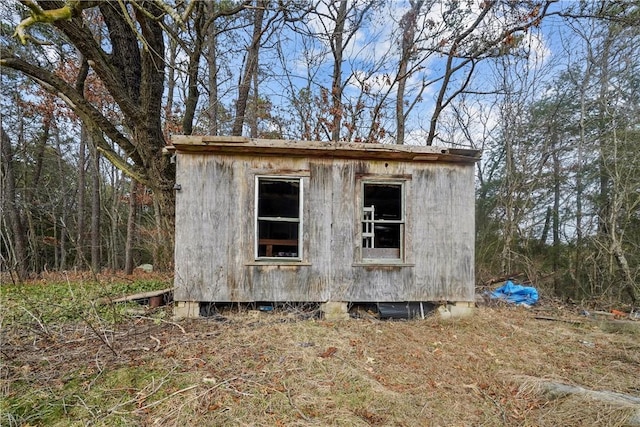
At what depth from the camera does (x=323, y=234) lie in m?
5.57

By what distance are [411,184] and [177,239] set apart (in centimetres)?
422

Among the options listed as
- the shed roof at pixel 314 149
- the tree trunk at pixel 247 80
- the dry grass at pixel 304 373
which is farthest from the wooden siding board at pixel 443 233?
the tree trunk at pixel 247 80

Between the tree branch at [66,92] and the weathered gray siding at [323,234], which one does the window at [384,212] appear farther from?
the tree branch at [66,92]

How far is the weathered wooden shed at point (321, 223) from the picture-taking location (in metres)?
5.33

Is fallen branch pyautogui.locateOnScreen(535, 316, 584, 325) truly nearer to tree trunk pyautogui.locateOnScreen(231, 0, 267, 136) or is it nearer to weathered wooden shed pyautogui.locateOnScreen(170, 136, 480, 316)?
weathered wooden shed pyautogui.locateOnScreen(170, 136, 480, 316)

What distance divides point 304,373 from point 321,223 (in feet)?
8.49

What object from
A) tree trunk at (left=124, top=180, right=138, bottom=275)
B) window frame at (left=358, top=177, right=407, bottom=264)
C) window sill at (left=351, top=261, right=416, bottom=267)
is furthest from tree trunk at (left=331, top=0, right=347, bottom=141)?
tree trunk at (left=124, top=180, right=138, bottom=275)

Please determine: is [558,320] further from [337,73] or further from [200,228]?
[337,73]

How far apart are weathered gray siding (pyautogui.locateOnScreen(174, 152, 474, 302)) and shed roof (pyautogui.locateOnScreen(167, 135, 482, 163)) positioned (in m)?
0.11

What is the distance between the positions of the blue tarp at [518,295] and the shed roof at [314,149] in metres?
3.75

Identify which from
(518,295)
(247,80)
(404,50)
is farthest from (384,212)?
(404,50)

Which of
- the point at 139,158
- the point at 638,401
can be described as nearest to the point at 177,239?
the point at 139,158

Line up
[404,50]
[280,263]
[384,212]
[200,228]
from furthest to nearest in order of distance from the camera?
[404,50] → [384,212] → [280,263] → [200,228]

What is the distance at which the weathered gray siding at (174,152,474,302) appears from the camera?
5.34 meters
